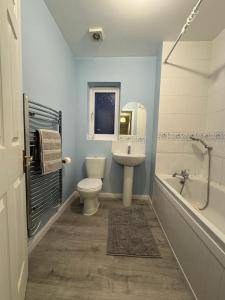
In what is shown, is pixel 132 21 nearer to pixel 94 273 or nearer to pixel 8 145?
pixel 8 145

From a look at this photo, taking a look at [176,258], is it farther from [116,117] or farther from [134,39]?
[134,39]

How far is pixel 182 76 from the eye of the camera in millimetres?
2217

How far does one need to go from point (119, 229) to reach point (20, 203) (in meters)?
1.25

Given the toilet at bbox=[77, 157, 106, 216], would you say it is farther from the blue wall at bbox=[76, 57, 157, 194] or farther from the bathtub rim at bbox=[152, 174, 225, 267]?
the bathtub rim at bbox=[152, 174, 225, 267]

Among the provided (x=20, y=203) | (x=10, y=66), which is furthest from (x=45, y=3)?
(x=20, y=203)

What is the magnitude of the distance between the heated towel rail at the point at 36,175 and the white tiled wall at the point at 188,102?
1.46 meters

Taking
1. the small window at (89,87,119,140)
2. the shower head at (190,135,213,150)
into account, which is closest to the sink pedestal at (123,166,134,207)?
the small window at (89,87,119,140)

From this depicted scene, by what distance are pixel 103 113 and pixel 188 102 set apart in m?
1.34

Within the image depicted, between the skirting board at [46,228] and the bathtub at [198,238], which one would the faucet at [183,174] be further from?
the skirting board at [46,228]

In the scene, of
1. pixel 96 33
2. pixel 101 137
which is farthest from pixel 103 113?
pixel 96 33

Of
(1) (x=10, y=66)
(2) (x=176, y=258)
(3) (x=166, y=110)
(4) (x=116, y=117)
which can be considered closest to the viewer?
(1) (x=10, y=66)

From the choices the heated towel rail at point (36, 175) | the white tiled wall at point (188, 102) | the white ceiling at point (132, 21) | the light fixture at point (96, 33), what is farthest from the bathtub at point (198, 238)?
the light fixture at point (96, 33)

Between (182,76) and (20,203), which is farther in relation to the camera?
(182,76)

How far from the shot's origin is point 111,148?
107 inches
